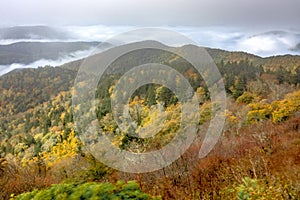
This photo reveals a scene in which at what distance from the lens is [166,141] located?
89.7ft

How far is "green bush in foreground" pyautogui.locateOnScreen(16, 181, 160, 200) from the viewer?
5.00 m

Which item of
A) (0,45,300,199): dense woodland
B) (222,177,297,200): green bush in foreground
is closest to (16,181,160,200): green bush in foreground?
(0,45,300,199): dense woodland

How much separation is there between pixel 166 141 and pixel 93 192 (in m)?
22.6

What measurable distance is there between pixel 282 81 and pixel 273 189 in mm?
67391

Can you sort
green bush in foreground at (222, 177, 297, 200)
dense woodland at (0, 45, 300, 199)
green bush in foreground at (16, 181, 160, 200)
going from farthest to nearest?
dense woodland at (0, 45, 300, 199), green bush in foreground at (222, 177, 297, 200), green bush in foreground at (16, 181, 160, 200)

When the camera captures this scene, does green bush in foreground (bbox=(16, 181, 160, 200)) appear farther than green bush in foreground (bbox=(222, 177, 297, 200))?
No

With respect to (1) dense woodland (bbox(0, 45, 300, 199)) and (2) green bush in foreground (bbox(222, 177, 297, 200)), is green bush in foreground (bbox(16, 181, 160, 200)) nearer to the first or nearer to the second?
(1) dense woodland (bbox(0, 45, 300, 199))

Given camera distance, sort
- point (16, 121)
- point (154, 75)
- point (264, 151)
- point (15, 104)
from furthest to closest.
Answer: point (15, 104), point (16, 121), point (154, 75), point (264, 151)

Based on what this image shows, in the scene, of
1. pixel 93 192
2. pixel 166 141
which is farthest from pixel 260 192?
pixel 166 141

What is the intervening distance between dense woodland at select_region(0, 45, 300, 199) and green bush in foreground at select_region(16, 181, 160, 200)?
2cm

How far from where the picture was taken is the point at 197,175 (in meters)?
11.9

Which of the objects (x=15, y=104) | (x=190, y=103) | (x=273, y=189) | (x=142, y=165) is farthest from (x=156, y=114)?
(x=15, y=104)

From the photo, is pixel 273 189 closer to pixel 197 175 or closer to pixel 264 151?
pixel 197 175

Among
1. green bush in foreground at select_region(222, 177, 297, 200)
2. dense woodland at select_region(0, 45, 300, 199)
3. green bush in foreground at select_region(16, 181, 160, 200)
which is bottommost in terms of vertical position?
dense woodland at select_region(0, 45, 300, 199)
